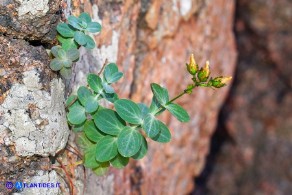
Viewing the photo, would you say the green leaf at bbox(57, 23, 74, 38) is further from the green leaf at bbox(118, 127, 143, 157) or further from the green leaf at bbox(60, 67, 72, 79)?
the green leaf at bbox(118, 127, 143, 157)

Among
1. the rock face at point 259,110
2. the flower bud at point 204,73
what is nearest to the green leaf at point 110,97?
the flower bud at point 204,73

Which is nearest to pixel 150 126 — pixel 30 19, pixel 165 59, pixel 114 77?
pixel 114 77

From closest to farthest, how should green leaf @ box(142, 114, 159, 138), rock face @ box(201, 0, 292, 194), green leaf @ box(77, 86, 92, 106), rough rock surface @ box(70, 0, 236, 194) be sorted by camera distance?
1. green leaf @ box(142, 114, 159, 138)
2. green leaf @ box(77, 86, 92, 106)
3. rough rock surface @ box(70, 0, 236, 194)
4. rock face @ box(201, 0, 292, 194)

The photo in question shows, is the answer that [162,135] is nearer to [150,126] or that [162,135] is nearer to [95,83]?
[150,126]

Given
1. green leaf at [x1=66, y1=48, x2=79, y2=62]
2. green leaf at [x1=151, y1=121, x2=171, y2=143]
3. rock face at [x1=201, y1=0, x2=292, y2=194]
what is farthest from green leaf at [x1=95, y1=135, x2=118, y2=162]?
rock face at [x1=201, y1=0, x2=292, y2=194]

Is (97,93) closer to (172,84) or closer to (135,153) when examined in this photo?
(135,153)

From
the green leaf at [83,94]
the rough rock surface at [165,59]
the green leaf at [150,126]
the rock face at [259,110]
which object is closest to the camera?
the green leaf at [150,126]

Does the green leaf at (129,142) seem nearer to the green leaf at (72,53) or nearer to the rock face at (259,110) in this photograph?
the green leaf at (72,53)

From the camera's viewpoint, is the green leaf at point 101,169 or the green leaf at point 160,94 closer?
the green leaf at point 160,94
